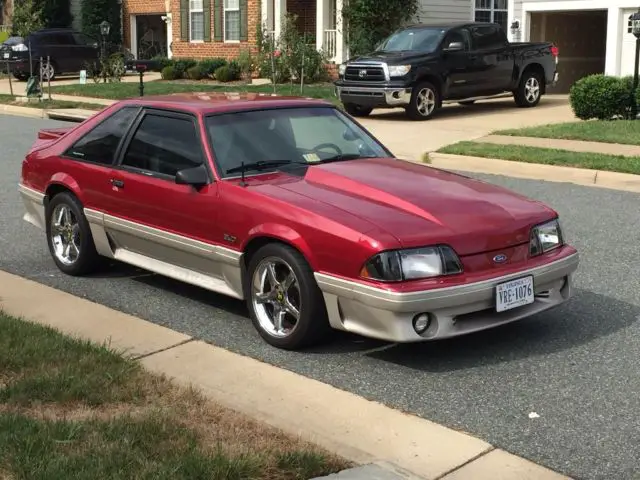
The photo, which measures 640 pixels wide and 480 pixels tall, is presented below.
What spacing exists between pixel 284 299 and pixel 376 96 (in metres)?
13.5

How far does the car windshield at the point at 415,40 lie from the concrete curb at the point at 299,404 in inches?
560

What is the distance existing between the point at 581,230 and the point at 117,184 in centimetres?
447

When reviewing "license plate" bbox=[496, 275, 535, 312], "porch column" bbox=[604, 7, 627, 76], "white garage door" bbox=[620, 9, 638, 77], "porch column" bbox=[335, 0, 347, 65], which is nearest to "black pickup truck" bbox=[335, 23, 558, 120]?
"porch column" bbox=[604, 7, 627, 76]

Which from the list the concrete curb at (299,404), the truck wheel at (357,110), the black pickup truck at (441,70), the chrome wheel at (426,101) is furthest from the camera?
the truck wheel at (357,110)

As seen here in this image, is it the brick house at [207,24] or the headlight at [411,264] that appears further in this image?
the brick house at [207,24]

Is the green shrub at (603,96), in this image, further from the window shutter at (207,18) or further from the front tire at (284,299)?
the window shutter at (207,18)

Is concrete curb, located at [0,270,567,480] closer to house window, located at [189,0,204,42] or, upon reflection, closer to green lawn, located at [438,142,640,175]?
green lawn, located at [438,142,640,175]

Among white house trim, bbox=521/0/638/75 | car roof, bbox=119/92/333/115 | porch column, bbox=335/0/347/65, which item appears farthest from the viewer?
porch column, bbox=335/0/347/65

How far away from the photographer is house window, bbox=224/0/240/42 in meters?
30.7

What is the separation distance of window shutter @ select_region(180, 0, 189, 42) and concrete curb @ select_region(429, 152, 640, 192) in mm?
20837

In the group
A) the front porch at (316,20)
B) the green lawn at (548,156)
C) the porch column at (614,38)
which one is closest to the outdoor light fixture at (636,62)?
the green lawn at (548,156)

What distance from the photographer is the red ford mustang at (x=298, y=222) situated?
4.83m

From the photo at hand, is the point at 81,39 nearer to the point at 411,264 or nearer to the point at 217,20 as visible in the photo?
the point at 217,20

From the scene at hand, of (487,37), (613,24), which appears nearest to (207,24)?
(487,37)
